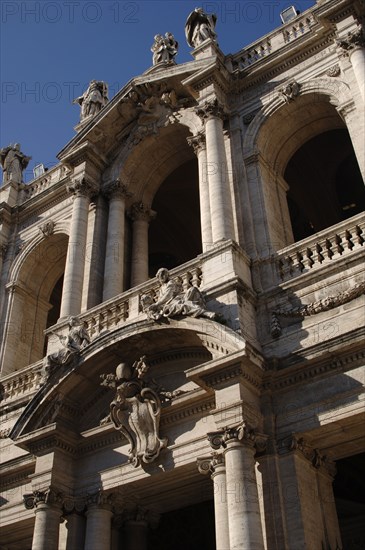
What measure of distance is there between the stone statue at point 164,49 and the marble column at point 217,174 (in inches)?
148

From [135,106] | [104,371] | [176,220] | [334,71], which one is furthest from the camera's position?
[176,220]

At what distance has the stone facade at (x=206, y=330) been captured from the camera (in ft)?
36.3

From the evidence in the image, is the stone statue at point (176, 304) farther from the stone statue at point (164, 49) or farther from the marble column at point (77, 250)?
the stone statue at point (164, 49)

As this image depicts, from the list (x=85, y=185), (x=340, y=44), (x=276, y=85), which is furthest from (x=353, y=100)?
(x=85, y=185)

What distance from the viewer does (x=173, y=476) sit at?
12.2 meters

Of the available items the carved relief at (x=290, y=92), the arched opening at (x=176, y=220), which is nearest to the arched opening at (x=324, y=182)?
the arched opening at (x=176, y=220)

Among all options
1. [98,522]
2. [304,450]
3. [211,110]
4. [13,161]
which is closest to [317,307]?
[304,450]

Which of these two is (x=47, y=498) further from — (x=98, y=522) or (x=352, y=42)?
(x=352, y=42)

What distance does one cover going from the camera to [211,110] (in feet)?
53.7

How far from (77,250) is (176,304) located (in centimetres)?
513

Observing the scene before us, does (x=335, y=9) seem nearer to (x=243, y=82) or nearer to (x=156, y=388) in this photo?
(x=243, y=82)

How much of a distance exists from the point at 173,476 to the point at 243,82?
1018cm

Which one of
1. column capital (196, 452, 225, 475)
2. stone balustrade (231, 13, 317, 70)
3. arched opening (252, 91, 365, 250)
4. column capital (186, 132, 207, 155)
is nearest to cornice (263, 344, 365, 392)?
column capital (196, 452, 225, 475)

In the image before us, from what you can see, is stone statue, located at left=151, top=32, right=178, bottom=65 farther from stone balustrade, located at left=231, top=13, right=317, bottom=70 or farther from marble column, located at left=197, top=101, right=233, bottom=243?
marble column, located at left=197, top=101, right=233, bottom=243
